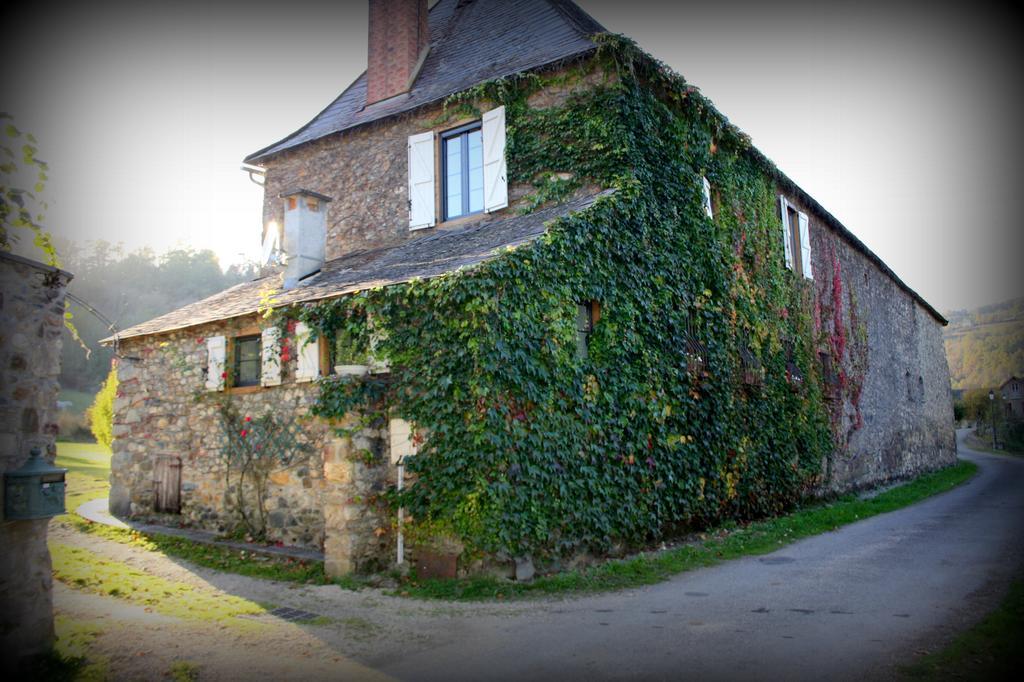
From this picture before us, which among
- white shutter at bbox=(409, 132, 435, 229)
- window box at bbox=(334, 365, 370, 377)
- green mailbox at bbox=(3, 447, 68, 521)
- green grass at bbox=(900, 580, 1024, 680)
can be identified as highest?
white shutter at bbox=(409, 132, 435, 229)

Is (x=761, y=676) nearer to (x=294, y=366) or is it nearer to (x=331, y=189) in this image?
(x=294, y=366)

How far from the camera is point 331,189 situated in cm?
1311

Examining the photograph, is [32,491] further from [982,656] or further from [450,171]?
[450,171]

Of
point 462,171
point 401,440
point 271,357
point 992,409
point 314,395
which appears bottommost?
point 401,440

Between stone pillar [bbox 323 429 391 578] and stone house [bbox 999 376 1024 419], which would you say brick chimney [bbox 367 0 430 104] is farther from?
stone house [bbox 999 376 1024 419]

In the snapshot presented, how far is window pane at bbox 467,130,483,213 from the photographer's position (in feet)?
36.8

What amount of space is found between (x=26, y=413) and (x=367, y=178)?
887 cm

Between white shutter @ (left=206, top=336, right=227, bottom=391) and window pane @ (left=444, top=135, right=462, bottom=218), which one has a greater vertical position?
window pane @ (left=444, top=135, right=462, bottom=218)

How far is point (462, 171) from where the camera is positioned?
1151cm

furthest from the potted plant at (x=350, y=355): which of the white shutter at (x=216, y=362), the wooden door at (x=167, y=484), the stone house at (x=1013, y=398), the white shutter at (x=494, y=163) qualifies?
the stone house at (x=1013, y=398)

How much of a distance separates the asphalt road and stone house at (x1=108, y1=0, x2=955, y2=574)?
208 cm

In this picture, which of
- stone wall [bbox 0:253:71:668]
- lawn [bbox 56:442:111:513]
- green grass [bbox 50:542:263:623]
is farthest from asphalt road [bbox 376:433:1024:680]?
lawn [bbox 56:442:111:513]

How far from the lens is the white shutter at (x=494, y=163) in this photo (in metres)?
10.6

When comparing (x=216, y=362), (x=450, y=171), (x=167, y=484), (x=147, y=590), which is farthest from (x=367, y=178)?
(x=147, y=590)
